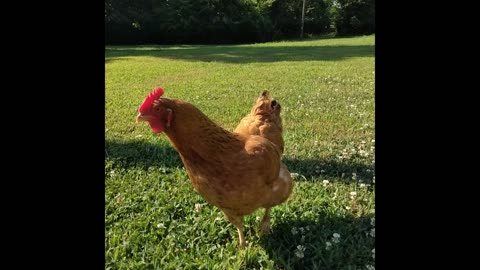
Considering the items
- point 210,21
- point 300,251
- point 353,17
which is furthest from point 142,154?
point 353,17

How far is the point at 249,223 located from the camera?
3006 millimetres

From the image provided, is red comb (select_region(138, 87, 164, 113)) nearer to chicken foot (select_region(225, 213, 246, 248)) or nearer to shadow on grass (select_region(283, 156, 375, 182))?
chicken foot (select_region(225, 213, 246, 248))

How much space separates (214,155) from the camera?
2295 mm

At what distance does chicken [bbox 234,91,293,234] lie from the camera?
285 cm

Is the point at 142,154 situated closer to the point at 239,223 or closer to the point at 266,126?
the point at 266,126

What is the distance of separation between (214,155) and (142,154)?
92.1 inches

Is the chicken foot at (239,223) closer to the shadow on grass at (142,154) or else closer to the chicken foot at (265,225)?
the chicken foot at (265,225)

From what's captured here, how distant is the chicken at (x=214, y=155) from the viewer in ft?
7.22

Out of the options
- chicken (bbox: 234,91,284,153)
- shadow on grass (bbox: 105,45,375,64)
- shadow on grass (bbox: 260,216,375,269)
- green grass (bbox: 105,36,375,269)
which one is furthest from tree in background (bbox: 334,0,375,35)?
shadow on grass (bbox: 260,216,375,269)

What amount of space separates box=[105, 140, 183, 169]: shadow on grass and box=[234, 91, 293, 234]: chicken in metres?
1.36
